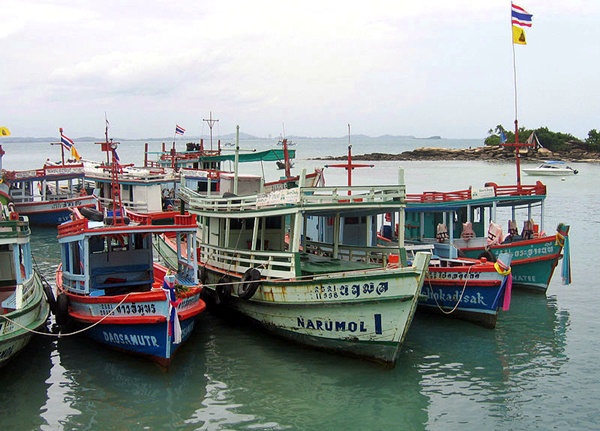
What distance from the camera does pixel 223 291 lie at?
16922 millimetres

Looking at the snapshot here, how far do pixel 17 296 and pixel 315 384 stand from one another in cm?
628

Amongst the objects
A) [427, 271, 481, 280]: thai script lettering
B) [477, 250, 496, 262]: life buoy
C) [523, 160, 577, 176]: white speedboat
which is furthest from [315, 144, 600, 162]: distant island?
[427, 271, 481, 280]: thai script lettering

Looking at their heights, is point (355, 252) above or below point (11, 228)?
below

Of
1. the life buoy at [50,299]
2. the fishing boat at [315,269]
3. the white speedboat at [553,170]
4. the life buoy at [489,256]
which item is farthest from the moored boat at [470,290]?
the white speedboat at [553,170]

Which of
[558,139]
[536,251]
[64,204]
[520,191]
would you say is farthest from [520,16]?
[558,139]

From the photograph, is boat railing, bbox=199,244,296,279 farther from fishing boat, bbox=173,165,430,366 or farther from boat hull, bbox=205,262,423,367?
boat hull, bbox=205,262,423,367

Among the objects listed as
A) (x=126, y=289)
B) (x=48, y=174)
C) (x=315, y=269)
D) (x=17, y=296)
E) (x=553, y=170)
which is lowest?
(x=126, y=289)

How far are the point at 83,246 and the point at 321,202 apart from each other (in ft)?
17.7

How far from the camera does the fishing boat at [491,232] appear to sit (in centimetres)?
2062

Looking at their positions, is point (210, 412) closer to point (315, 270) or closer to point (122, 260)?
point (315, 270)

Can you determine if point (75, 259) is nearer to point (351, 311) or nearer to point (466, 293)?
point (351, 311)

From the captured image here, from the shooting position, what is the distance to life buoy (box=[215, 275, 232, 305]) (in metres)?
16.8

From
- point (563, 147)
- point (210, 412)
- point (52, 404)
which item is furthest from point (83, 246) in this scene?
point (563, 147)

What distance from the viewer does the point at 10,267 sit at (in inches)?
616
